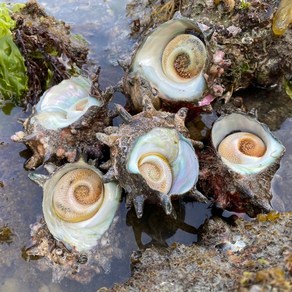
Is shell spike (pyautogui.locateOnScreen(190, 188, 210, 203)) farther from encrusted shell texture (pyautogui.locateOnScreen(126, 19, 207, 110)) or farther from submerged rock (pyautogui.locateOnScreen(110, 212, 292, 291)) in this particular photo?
encrusted shell texture (pyautogui.locateOnScreen(126, 19, 207, 110))

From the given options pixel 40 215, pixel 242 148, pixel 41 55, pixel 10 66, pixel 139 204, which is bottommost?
pixel 40 215

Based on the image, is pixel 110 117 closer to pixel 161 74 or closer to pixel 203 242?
pixel 161 74

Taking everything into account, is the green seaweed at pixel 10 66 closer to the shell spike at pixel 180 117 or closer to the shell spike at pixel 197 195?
the shell spike at pixel 180 117

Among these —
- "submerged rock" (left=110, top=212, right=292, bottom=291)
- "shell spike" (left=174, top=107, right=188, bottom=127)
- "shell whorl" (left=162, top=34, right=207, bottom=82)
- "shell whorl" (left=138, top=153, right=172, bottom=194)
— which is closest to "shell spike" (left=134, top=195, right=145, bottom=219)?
"shell whorl" (left=138, top=153, right=172, bottom=194)

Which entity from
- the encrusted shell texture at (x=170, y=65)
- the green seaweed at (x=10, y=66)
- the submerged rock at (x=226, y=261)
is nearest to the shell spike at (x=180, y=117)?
the encrusted shell texture at (x=170, y=65)

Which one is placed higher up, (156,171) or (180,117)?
(180,117)

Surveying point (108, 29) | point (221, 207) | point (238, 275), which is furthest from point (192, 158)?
point (108, 29)

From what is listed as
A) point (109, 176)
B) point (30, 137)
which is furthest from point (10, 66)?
point (109, 176)

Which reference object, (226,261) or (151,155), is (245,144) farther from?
(226,261)
